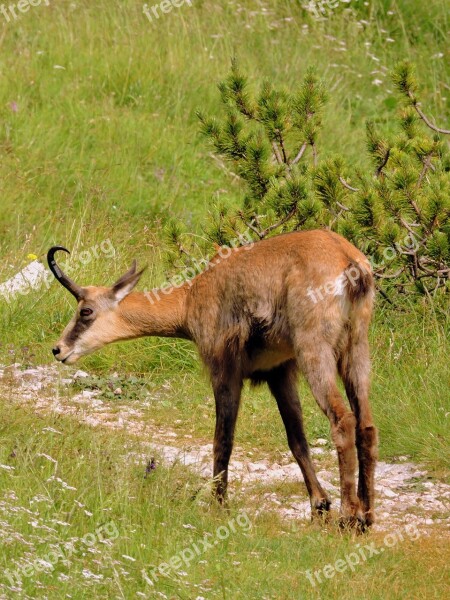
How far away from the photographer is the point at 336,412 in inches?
264

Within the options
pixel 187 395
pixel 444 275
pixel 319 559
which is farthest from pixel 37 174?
pixel 319 559

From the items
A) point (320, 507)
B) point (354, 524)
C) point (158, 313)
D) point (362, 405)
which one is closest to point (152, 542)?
point (354, 524)

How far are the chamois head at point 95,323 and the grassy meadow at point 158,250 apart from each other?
0.52 metres

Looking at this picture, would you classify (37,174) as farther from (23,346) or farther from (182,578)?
(182,578)

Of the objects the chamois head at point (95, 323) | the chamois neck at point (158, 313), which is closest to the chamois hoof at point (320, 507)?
the chamois neck at point (158, 313)

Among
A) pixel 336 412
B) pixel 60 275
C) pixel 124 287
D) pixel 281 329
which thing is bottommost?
pixel 336 412

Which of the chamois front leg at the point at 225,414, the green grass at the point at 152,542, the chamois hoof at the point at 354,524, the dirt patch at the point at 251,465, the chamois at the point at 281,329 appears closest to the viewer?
the green grass at the point at 152,542

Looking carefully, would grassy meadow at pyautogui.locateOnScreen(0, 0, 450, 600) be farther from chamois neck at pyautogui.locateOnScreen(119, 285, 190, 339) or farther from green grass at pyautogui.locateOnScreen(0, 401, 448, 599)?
chamois neck at pyautogui.locateOnScreen(119, 285, 190, 339)

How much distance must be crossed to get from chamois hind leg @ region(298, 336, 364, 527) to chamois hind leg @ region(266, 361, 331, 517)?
562mm

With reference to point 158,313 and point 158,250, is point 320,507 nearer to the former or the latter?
point 158,313

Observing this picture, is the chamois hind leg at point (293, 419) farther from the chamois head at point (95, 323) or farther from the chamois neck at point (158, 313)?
the chamois head at point (95, 323)

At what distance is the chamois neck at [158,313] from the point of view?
7828 millimetres

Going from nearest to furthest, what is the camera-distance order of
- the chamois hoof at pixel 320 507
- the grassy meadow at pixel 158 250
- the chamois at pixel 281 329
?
the grassy meadow at pixel 158 250
the chamois at pixel 281 329
the chamois hoof at pixel 320 507

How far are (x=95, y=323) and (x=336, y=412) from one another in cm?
200
